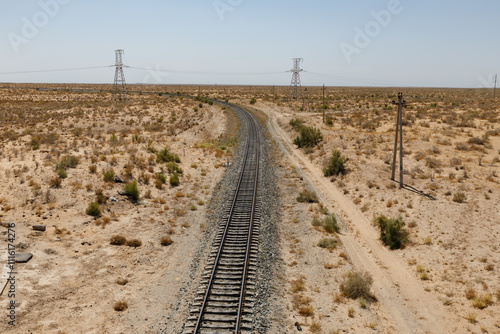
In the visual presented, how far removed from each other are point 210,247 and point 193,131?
3355 cm

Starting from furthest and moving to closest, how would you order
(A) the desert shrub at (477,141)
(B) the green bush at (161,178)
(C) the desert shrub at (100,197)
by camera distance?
(A) the desert shrub at (477,141), (B) the green bush at (161,178), (C) the desert shrub at (100,197)

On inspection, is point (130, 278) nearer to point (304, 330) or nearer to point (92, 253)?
point (92, 253)

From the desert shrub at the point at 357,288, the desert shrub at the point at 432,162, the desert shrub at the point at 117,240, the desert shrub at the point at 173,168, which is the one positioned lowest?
the desert shrub at the point at 357,288

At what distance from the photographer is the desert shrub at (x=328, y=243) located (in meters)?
16.7

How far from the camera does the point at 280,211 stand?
21.5 m

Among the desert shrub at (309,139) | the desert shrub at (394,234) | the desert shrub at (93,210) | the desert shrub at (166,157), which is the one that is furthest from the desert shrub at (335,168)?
the desert shrub at (93,210)

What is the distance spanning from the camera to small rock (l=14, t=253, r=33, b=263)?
45.1ft

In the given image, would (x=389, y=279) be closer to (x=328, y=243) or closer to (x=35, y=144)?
(x=328, y=243)

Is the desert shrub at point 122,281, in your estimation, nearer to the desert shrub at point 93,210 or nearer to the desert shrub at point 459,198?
the desert shrub at point 93,210

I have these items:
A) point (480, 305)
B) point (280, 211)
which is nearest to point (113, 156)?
point (280, 211)

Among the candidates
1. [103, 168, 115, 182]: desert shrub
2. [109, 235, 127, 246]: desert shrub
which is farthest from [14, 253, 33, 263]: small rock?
[103, 168, 115, 182]: desert shrub

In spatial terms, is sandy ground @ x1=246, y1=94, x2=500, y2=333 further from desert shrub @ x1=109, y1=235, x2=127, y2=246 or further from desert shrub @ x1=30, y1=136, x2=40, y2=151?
desert shrub @ x1=30, y1=136, x2=40, y2=151

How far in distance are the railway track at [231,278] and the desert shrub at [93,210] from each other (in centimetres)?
744

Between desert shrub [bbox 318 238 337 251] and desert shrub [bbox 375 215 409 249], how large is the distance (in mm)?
2838
